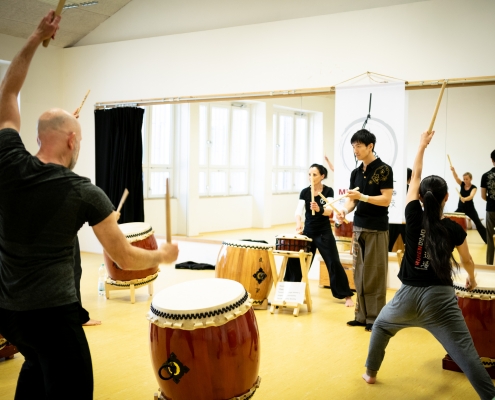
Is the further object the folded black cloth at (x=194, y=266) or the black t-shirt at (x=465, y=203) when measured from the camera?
the folded black cloth at (x=194, y=266)

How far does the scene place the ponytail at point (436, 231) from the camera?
272 cm

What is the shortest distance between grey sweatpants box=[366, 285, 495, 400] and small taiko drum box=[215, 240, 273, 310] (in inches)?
76.6

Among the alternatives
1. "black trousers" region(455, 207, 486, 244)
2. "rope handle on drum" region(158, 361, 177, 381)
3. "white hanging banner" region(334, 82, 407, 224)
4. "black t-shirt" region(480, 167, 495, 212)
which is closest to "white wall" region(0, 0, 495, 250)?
"black t-shirt" region(480, 167, 495, 212)

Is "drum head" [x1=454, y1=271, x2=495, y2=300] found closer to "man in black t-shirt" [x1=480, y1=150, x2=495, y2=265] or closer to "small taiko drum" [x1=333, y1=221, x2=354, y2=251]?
"man in black t-shirt" [x1=480, y1=150, x2=495, y2=265]

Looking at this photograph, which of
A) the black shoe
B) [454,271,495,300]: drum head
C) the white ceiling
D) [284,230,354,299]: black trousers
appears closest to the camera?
[454,271,495,300]: drum head

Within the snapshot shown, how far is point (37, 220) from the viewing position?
178cm

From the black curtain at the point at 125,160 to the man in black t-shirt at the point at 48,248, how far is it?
18.4 ft

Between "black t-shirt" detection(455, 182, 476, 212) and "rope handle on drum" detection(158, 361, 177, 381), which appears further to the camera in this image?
"black t-shirt" detection(455, 182, 476, 212)

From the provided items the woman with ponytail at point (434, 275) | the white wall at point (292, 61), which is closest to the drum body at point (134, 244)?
the white wall at point (292, 61)

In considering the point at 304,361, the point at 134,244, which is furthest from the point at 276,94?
the point at 304,361

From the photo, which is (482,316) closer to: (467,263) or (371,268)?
(467,263)

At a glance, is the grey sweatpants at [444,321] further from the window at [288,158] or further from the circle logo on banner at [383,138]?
the window at [288,158]

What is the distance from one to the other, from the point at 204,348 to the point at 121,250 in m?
0.70

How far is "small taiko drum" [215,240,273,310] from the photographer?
481 cm
